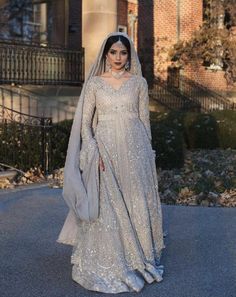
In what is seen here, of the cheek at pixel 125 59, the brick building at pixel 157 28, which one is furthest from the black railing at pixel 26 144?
the brick building at pixel 157 28

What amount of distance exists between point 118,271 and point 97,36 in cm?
997

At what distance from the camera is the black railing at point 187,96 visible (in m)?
18.8

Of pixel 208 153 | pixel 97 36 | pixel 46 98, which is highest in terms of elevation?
pixel 97 36

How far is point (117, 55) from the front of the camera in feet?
14.6

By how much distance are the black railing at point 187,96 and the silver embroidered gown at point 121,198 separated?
44.6 feet

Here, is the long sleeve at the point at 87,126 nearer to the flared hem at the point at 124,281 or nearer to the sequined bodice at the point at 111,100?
the sequined bodice at the point at 111,100

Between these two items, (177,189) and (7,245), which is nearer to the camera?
(7,245)

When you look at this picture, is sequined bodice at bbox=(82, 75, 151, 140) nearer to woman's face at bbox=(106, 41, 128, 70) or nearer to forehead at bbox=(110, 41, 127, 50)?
woman's face at bbox=(106, 41, 128, 70)

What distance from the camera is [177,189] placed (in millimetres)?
8680

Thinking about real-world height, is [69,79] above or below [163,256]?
above

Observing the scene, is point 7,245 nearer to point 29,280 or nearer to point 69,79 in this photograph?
point 29,280

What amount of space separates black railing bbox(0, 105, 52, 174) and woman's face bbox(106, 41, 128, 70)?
18.7ft

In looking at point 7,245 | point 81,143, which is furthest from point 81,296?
point 7,245

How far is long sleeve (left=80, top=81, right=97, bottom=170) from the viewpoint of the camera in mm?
4422
